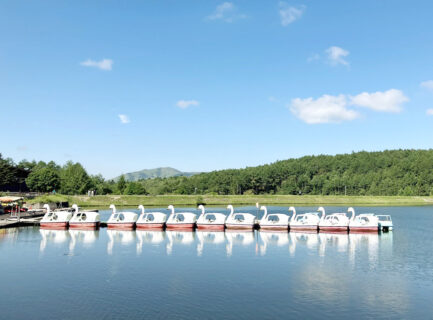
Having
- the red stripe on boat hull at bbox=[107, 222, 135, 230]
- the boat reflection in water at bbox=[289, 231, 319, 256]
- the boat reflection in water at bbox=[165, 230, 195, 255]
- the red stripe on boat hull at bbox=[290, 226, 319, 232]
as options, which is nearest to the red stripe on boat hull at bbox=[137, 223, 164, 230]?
the red stripe on boat hull at bbox=[107, 222, 135, 230]

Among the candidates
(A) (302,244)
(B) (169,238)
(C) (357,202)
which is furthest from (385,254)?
(C) (357,202)

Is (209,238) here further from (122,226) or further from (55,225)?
(55,225)

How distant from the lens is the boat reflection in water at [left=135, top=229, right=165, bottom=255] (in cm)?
5600

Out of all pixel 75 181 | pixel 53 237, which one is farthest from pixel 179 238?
pixel 75 181

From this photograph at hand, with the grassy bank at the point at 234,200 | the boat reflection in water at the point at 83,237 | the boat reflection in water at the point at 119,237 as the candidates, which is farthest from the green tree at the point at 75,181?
the boat reflection in water at the point at 119,237

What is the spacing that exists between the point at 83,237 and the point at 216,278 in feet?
115

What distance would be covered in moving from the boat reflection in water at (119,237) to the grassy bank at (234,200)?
2589 inches

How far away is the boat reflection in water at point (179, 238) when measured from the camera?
178 feet

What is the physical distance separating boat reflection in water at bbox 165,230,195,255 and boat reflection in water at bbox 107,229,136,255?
19.8 feet

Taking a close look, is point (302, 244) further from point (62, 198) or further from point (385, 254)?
point (62, 198)

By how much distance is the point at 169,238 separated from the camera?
61.2m

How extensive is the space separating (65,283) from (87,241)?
2524 centimetres

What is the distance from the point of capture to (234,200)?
158 metres

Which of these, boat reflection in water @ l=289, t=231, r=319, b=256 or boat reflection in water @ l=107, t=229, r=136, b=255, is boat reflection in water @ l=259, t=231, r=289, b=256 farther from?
boat reflection in water @ l=107, t=229, r=136, b=255
